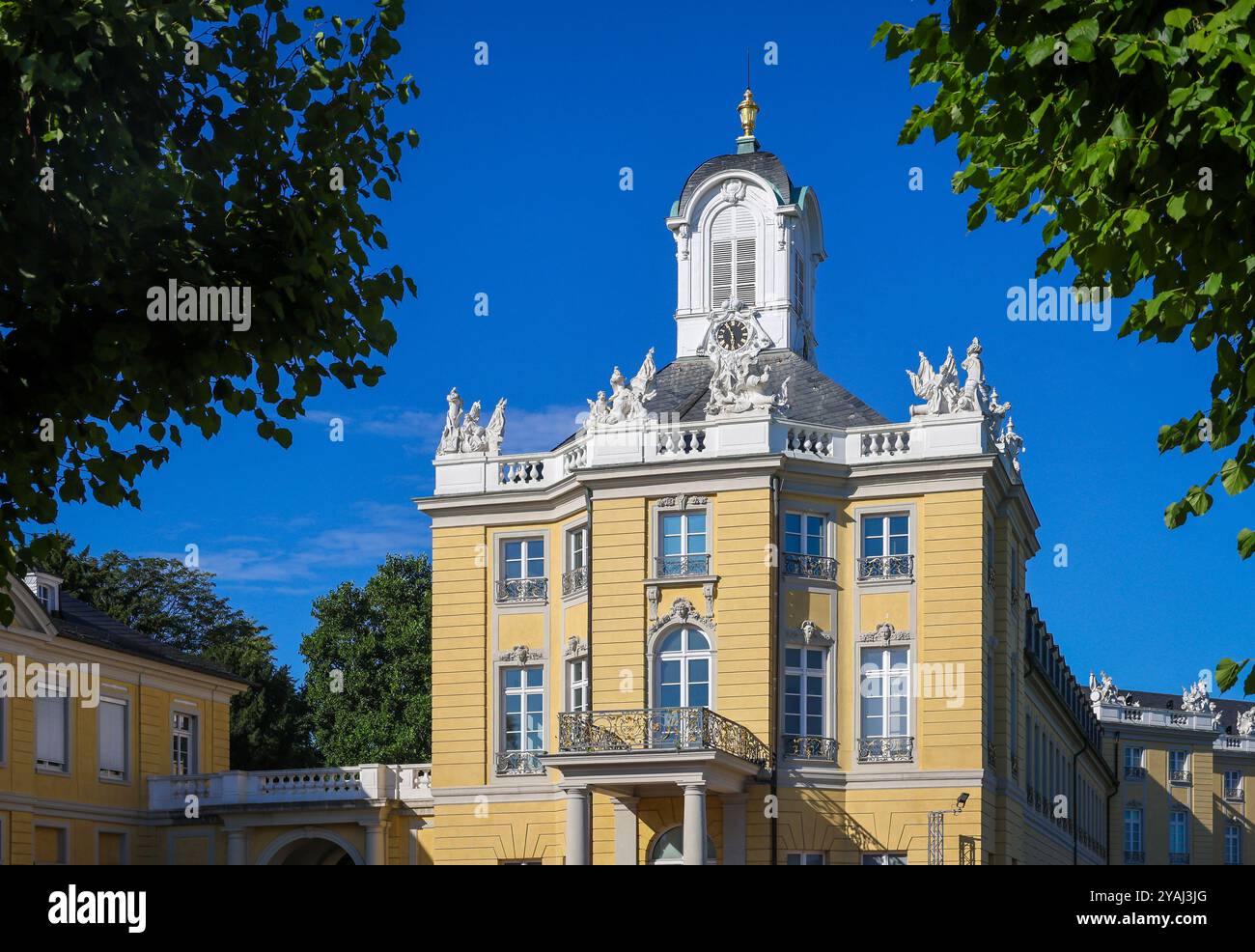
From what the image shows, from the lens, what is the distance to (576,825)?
1604 inches

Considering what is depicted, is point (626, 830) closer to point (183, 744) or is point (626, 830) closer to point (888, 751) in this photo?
point (888, 751)

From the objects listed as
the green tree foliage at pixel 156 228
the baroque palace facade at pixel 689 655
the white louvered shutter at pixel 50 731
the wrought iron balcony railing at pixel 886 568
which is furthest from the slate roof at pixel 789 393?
the green tree foliage at pixel 156 228

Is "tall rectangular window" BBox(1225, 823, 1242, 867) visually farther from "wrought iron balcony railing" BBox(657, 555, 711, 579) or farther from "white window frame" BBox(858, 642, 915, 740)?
"wrought iron balcony railing" BBox(657, 555, 711, 579)

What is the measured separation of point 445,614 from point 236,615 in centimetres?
3122

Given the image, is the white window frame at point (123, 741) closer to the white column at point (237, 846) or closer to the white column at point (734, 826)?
the white column at point (237, 846)

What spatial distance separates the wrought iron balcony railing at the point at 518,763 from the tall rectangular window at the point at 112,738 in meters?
11.2

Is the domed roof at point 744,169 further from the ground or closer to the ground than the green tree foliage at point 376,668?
further from the ground

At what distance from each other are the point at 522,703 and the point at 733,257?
14.6 m

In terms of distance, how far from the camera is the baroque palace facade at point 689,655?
41156 mm

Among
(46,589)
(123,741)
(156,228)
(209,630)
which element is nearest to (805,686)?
(123,741)

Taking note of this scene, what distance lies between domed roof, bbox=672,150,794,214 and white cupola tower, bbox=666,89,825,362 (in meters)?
0.03

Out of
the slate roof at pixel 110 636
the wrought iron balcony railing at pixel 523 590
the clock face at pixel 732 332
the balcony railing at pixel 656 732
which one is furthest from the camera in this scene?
the clock face at pixel 732 332

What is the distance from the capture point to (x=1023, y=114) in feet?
41.2

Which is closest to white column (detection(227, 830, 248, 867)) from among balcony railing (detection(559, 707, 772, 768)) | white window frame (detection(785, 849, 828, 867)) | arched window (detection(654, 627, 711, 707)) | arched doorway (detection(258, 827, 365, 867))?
Result: arched doorway (detection(258, 827, 365, 867))
